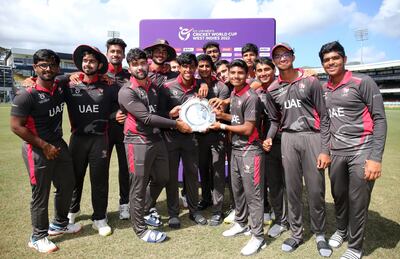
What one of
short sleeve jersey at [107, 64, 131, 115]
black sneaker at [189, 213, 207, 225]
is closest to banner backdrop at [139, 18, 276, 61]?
short sleeve jersey at [107, 64, 131, 115]

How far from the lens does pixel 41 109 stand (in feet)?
13.2

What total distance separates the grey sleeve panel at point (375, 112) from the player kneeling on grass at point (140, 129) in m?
2.31

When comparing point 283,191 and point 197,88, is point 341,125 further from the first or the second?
point 197,88

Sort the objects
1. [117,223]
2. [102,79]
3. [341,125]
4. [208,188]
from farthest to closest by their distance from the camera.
→ [208,188]
[117,223]
[102,79]
[341,125]

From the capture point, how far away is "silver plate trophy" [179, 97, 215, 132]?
4.48 meters

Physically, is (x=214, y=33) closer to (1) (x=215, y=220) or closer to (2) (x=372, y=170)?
(1) (x=215, y=220)

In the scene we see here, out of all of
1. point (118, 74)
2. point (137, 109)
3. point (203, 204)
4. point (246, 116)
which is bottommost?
point (203, 204)

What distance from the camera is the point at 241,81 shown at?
4.29m

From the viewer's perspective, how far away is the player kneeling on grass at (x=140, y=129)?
4223mm

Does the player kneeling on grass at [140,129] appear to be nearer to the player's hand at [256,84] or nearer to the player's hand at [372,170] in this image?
the player's hand at [256,84]

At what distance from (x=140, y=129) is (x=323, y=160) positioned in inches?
96.5

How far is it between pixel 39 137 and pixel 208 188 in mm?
3039

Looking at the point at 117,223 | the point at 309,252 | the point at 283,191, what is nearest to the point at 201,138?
the point at 283,191

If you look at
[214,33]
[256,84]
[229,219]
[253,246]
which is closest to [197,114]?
[256,84]
